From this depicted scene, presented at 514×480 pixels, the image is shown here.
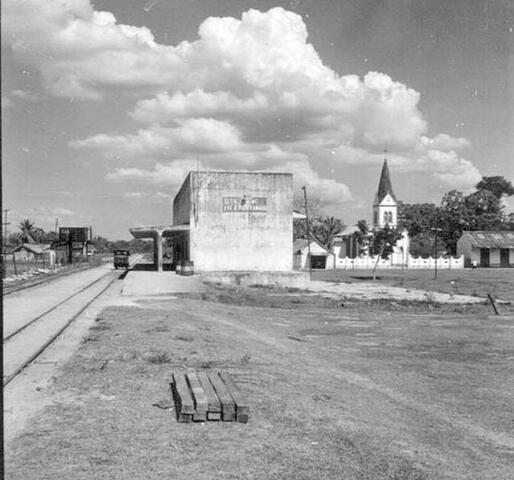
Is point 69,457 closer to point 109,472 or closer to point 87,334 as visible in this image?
point 109,472

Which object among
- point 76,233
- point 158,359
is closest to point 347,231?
point 76,233

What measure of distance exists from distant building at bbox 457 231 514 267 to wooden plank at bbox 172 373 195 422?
74666 mm

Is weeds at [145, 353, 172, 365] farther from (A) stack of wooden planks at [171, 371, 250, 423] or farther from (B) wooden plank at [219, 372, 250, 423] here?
(B) wooden plank at [219, 372, 250, 423]

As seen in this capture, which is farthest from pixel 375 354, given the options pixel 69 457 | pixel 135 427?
pixel 69 457

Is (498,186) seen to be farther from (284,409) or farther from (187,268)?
(284,409)

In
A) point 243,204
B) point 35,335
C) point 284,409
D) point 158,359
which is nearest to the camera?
point 284,409

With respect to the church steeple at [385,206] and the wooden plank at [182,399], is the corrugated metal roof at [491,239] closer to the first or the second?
the church steeple at [385,206]

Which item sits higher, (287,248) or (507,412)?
(287,248)

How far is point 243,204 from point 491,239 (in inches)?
1950

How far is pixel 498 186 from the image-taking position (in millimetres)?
Result: 109438

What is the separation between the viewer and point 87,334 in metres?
14.2

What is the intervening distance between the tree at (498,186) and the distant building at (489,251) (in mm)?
29517

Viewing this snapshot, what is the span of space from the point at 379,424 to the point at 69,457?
376 cm

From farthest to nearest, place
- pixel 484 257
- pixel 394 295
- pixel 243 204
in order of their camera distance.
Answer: pixel 484 257 < pixel 243 204 < pixel 394 295
